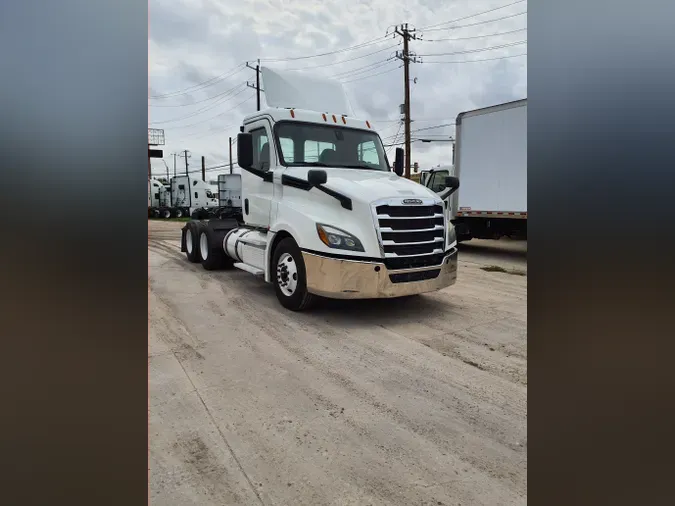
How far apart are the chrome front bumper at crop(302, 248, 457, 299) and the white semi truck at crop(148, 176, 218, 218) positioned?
92.1ft

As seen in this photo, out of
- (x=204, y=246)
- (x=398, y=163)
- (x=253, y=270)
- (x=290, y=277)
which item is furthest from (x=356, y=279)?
(x=204, y=246)

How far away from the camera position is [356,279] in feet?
16.4

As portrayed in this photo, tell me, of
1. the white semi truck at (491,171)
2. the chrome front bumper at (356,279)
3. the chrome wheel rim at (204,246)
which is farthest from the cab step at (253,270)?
the white semi truck at (491,171)

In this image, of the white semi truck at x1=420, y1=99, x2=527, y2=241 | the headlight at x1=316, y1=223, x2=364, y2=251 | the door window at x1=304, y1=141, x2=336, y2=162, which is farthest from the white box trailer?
the headlight at x1=316, y1=223, x2=364, y2=251

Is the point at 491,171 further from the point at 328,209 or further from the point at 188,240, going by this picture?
the point at 188,240

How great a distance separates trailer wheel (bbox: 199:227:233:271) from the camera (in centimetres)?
860

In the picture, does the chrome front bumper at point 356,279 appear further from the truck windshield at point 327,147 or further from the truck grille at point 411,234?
the truck windshield at point 327,147

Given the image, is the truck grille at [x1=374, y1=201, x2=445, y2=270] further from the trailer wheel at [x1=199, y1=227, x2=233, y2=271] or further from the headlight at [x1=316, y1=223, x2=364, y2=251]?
the trailer wheel at [x1=199, y1=227, x2=233, y2=271]
